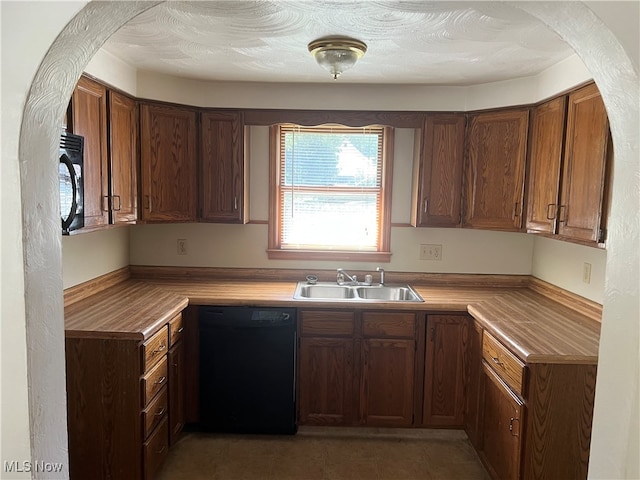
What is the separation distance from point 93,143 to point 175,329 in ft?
3.63

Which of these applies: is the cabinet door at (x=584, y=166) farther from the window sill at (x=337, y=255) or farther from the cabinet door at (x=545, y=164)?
the window sill at (x=337, y=255)

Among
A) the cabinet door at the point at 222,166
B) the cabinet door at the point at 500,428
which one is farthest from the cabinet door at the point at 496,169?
the cabinet door at the point at 222,166

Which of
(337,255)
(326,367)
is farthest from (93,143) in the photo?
(326,367)

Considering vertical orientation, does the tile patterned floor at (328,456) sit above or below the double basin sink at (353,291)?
below

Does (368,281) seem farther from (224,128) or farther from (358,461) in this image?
(224,128)

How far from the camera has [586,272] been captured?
2.55 meters

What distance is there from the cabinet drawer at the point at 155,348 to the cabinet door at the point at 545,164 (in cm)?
219

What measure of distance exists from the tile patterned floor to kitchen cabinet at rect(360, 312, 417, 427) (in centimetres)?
16

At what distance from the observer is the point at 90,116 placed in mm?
2205

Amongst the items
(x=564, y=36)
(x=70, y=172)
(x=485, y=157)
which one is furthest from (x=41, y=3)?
(x=485, y=157)

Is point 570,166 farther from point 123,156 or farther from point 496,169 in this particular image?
point 123,156

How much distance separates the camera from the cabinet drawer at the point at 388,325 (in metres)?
2.73

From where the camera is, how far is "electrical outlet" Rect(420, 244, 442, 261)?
327cm

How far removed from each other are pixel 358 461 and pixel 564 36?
2388 millimetres
